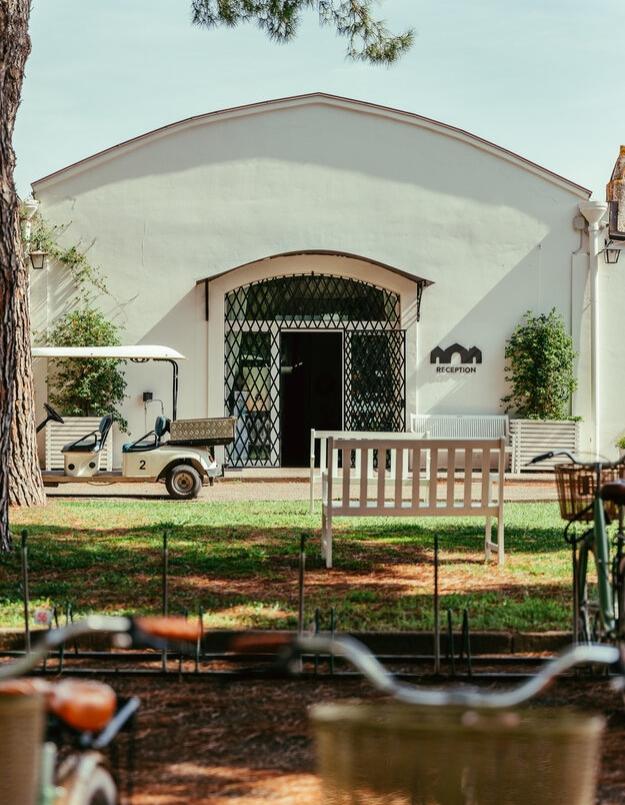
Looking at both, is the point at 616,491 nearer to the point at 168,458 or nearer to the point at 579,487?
the point at 579,487

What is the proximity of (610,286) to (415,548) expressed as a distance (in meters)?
12.4

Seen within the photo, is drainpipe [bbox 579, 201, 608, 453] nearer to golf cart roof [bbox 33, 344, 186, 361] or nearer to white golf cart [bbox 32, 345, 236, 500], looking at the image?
golf cart roof [bbox 33, 344, 186, 361]

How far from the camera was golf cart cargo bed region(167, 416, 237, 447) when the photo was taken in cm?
1548

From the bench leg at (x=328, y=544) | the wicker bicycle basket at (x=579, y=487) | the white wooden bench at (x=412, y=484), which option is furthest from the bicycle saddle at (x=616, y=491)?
the bench leg at (x=328, y=544)

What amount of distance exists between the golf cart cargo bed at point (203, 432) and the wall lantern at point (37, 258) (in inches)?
234

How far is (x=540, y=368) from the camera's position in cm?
2027

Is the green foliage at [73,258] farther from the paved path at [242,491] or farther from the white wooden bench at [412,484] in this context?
the white wooden bench at [412,484]

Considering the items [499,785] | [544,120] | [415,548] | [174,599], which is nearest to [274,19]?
[544,120]

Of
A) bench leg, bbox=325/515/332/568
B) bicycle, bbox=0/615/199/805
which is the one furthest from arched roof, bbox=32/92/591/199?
bicycle, bbox=0/615/199/805

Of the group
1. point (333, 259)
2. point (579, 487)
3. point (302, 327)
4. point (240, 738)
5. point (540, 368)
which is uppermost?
point (333, 259)

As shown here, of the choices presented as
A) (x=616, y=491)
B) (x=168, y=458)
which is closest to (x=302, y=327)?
(x=168, y=458)

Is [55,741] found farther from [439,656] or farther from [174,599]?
[174,599]

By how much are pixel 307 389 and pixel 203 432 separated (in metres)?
5.84

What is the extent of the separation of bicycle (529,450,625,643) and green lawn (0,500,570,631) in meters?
0.76
